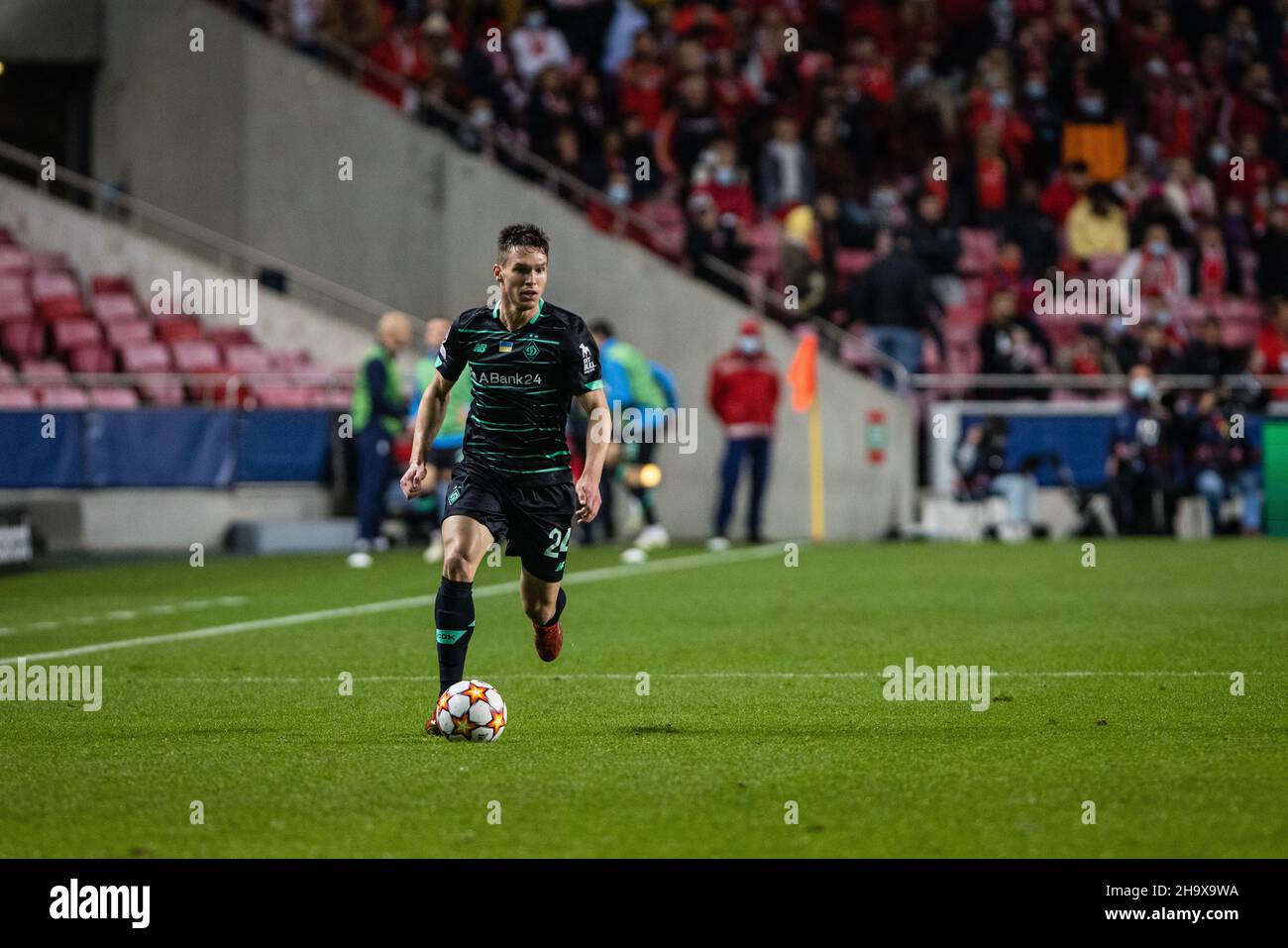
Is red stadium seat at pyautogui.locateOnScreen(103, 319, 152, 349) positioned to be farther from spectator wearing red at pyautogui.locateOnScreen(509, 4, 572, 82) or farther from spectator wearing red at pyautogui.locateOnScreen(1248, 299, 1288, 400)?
spectator wearing red at pyautogui.locateOnScreen(1248, 299, 1288, 400)

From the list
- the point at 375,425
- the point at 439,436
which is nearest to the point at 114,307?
the point at 375,425

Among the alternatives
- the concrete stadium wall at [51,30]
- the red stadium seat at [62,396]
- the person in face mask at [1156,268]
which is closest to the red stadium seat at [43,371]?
the red stadium seat at [62,396]

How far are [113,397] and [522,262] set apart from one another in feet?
53.9

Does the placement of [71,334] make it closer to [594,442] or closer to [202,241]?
[202,241]

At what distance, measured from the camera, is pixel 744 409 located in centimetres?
2391

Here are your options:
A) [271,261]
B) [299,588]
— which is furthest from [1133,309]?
[299,588]

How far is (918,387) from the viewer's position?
2608 centimetres

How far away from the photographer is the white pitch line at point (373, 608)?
1311 cm

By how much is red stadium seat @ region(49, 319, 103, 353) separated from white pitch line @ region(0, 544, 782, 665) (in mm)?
8151

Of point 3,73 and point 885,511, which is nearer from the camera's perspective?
point 885,511

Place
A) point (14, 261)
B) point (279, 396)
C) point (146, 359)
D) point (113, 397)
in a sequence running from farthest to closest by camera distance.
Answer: point (14, 261)
point (146, 359)
point (279, 396)
point (113, 397)

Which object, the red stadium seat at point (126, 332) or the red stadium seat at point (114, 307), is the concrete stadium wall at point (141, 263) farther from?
the red stadium seat at point (126, 332)

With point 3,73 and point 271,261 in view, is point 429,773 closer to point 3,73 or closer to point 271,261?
point 271,261
